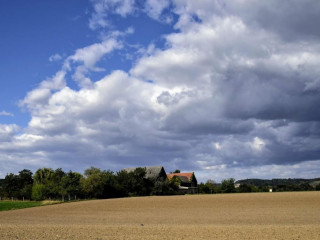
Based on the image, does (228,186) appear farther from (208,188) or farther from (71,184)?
(71,184)

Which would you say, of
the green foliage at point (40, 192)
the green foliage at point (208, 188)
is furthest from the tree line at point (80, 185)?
the green foliage at point (208, 188)

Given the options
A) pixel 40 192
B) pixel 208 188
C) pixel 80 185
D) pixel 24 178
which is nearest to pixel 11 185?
pixel 24 178

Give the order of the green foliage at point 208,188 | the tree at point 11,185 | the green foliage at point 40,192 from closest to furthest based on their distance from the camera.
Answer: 1. the green foliage at point 40,192
2. the tree at point 11,185
3. the green foliage at point 208,188

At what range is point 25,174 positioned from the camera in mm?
101938

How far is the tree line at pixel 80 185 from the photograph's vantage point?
73.9 m

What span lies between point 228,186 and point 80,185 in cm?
4633

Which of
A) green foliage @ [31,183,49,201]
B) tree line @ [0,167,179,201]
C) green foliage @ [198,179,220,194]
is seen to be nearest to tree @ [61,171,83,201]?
tree line @ [0,167,179,201]

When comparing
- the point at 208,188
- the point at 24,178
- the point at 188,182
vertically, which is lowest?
the point at 208,188

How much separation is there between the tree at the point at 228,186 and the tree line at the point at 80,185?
13.3 m

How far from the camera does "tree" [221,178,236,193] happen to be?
4125 inches

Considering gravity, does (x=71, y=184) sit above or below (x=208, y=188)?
above

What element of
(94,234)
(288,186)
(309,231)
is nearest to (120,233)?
(94,234)

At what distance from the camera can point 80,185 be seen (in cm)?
7688

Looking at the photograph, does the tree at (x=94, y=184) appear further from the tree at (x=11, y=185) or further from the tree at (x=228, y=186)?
the tree at (x=228, y=186)
